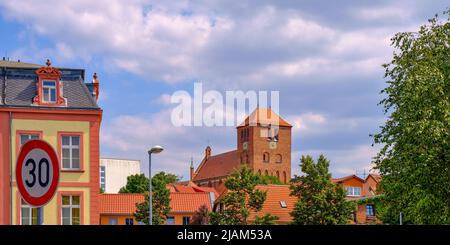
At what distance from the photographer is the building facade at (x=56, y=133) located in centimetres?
3862

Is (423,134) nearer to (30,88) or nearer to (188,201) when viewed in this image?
(30,88)

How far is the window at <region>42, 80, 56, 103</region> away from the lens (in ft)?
137

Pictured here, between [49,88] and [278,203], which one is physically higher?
[49,88]

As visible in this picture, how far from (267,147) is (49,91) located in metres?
144

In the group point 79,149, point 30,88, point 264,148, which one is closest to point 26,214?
point 79,149

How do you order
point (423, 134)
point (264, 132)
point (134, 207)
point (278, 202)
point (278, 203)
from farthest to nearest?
point (264, 132), point (134, 207), point (278, 202), point (278, 203), point (423, 134)

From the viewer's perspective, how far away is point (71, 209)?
128 ft

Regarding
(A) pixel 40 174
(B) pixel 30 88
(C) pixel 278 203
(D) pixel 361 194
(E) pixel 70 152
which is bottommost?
(C) pixel 278 203

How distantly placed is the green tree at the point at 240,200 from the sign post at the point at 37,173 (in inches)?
2300

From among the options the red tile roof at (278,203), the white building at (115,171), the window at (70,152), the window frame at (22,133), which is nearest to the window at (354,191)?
the red tile roof at (278,203)

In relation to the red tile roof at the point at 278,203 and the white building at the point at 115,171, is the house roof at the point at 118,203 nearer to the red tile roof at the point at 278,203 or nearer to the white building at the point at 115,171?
the red tile roof at the point at 278,203

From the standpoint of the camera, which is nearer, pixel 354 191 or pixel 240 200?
pixel 240 200
